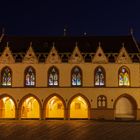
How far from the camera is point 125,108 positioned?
5619 cm

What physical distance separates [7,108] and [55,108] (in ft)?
25.2

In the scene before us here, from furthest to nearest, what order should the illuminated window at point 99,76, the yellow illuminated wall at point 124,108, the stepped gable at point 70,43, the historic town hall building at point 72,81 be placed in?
1. the stepped gable at point 70,43
2. the yellow illuminated wall at point 124,108
3. the illuminated window at point 99,76
4. the historic town hall building at point 72,81

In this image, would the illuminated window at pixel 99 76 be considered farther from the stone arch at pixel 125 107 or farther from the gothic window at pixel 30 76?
the gothic window at pixel 30 76

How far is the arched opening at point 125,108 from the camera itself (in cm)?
5458

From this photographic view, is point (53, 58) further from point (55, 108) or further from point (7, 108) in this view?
point (7, 108)

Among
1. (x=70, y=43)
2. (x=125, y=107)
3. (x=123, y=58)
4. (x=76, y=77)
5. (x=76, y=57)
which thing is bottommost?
(x=125, y=107)

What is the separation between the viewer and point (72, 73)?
54.4 meters

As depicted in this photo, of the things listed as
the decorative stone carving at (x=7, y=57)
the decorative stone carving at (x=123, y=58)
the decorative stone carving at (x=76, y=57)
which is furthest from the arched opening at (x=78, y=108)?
the decorative stone carving at (x=7, y=57)

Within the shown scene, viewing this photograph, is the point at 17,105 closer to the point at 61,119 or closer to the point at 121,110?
the point at 61,119

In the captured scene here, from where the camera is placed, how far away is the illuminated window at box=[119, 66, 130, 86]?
5431 cm

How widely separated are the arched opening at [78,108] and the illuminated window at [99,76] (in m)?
3.88

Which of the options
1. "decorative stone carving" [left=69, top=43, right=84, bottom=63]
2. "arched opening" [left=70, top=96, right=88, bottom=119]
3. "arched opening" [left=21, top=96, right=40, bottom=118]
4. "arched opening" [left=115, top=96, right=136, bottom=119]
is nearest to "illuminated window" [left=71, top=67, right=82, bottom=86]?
"decorative stone carving" [left=69, top=43, right=84, bottom=63]

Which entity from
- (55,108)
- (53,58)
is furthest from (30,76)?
(55,108)

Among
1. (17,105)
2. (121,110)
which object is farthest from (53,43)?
(121,110)
